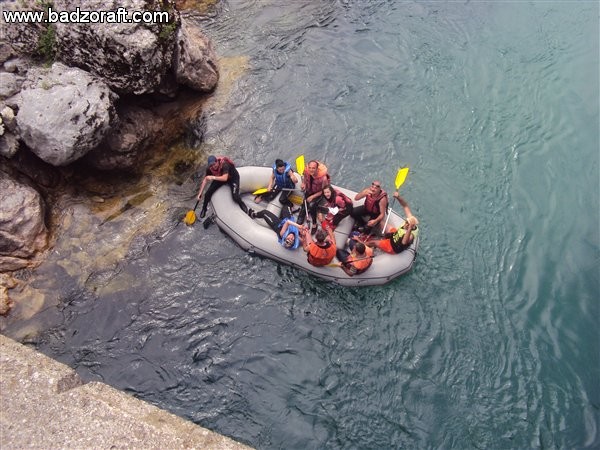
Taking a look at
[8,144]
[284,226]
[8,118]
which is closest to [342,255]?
[284,226]

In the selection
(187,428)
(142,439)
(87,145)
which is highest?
(87,145)

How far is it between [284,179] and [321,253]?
1746mm

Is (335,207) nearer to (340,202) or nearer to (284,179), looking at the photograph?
(340,202)

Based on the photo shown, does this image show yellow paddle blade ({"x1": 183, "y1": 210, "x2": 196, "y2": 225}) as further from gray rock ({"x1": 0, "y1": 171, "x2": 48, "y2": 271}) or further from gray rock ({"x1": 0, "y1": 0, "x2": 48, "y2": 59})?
gray rock ({"x1": 0, "y1": 0, "x2": 48, "y2": 59})

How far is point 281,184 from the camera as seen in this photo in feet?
27.9

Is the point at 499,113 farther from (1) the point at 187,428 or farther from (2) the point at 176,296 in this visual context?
(1) the point at 187,428

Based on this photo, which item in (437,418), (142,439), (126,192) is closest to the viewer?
(142,439)

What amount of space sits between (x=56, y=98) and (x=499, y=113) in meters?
8.94

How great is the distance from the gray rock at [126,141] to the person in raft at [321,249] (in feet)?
13.6

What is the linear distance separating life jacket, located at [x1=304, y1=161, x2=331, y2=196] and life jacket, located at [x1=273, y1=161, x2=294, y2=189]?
40 cm

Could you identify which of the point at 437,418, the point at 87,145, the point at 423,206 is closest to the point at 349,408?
the point at 437,418

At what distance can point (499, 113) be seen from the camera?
34.7 feet

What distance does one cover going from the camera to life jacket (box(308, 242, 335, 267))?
736 centimetres

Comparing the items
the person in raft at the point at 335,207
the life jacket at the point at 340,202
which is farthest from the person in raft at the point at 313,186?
the life jacket at the point at 340,202
